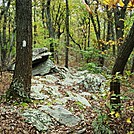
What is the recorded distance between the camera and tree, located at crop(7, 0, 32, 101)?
6.91m

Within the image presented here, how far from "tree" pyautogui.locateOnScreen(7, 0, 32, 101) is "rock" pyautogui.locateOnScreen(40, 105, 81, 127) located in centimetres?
86

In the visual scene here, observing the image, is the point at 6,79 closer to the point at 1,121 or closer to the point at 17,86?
the point at 17,86

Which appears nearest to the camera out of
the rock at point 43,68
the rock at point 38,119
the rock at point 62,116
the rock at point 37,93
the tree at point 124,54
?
the tree at point 124,54

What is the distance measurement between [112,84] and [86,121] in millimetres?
1845

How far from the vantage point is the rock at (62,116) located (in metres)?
6.43

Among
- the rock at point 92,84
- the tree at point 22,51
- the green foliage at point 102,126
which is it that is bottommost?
the rock at point 92,84

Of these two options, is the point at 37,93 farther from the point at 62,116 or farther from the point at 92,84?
the point at 92,84

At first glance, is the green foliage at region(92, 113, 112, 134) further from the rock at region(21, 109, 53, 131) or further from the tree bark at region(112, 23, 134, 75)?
→ the rock at region(21, 109, 53, 131)

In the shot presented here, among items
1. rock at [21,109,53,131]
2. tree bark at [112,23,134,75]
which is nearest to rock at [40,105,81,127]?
rock at [21,109,53,131]

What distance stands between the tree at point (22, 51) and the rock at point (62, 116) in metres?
0.86

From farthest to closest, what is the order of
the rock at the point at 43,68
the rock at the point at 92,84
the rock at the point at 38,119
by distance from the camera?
the rock at the point at 43,68 → the rock at the point at 92,84 → the rock at the point at 38,119

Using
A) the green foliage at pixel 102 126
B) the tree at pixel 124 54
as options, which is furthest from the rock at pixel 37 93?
the tree at pixel 124 54

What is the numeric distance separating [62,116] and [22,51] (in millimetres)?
2205

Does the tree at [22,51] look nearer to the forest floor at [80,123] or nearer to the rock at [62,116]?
the forest floor at [80,123]
